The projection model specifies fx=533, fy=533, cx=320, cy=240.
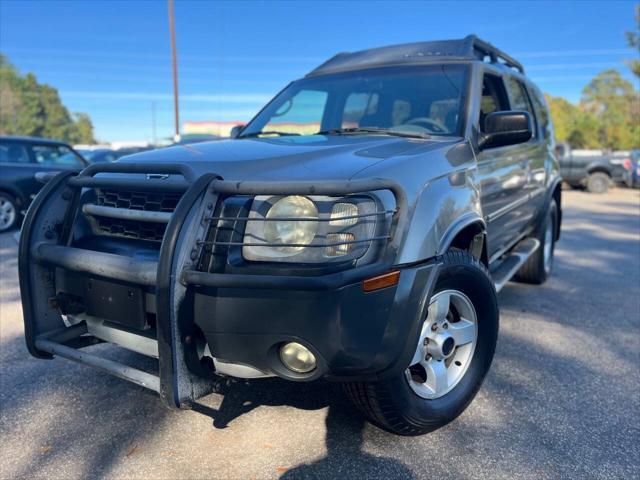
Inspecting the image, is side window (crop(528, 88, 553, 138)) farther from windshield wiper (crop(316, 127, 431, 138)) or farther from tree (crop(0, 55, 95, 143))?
tree (crop(0, 55, 95, 143))

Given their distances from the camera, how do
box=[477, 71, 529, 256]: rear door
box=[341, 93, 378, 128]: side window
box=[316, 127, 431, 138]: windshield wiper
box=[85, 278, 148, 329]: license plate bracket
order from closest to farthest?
box=[85, 278, 148, 329]: license plate bracket < box=[316, 127, 431, 138]: windshield wiper < box=[477, 71, 529, 256]: rear door < box=[341, 93, 378, 128]: side window

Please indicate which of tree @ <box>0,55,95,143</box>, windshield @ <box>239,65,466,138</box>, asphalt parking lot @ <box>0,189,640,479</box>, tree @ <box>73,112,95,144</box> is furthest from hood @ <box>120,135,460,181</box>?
tree @ <box>73,112,95,144</box>

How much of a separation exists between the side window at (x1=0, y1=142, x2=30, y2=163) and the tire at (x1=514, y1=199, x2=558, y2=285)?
8.53 m

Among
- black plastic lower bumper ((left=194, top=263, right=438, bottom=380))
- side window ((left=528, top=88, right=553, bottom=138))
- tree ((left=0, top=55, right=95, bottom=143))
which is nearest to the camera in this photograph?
black plastic lower bumper ((left=194, top=263, right=438, bottom=380))

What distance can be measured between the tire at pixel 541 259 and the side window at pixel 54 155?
8331 millimetres

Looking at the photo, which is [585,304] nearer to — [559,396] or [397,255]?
[559,396]

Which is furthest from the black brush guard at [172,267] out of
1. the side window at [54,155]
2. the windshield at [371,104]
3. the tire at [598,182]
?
the tire at [598,182]

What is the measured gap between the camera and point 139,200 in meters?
2.52

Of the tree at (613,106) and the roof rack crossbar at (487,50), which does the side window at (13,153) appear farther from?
the tree at (613,106)

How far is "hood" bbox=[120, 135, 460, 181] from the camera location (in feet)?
7.58

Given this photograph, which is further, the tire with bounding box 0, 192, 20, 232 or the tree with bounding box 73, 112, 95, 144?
the tree with bounding box 73, 112, 95, 144

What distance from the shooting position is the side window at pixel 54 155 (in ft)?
32.0

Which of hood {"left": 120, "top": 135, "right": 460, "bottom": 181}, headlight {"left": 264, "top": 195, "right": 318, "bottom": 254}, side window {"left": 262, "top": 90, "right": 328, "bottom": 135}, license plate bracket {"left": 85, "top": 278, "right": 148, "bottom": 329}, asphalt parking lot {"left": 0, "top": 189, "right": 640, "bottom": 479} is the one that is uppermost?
side window {"left": 262, "top": 90, "right": 328, "bottom": 135}

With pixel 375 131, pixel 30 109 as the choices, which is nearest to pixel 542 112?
pixel 375 131
